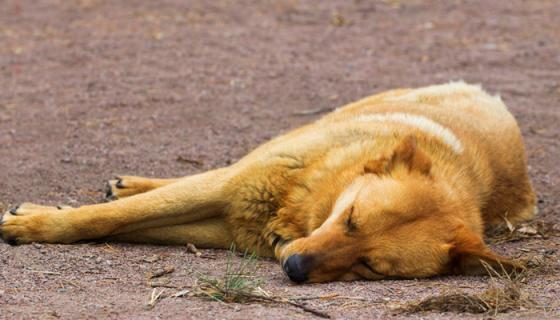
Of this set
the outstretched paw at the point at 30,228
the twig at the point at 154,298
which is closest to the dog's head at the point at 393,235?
the twig at the point at 154,298

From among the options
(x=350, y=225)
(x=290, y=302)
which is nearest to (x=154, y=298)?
(x=290, y=302)

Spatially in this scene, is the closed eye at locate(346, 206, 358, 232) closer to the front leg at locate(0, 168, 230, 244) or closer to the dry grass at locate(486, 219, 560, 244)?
the front leg at locate(0, 168, 230, 244)

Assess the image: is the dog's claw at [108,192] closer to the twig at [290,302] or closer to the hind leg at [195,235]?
the hind leg at [195,235]

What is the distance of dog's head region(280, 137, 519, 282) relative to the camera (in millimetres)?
4332

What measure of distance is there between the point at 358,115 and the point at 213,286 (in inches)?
73.7

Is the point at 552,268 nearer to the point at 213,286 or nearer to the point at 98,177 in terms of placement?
the point at 213,286

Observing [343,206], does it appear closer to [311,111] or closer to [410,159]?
[410,159]

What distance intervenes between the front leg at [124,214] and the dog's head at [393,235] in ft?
2.27

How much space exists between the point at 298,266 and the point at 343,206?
430 millimetres

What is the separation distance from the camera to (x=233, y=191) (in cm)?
502

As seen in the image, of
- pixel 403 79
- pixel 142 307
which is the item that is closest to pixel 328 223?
pixel 142 307

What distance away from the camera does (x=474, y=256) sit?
4566 mm

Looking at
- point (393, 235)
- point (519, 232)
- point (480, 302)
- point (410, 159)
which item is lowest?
point (519, 232)

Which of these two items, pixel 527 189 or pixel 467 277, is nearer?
pixel 467 277
